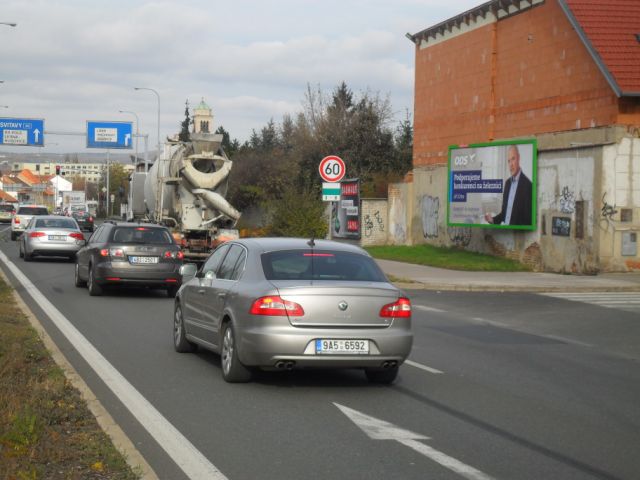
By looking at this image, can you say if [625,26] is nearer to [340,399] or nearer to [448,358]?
[448,358]

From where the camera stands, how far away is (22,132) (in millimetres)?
66812

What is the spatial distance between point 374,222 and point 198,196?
13.2m

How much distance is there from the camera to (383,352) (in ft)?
31.7

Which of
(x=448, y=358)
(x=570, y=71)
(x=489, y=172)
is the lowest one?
(x=448, y=358)

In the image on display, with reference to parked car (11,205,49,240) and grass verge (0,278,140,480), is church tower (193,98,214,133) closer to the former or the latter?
parked car (11,205,49,240)

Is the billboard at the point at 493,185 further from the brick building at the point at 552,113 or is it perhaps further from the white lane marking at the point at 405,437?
the white lane marking at the point at 405,437

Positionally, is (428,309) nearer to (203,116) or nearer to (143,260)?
(143,260)

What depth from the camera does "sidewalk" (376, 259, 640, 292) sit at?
23.8m

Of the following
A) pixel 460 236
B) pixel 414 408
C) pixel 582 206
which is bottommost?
pixel 414 408

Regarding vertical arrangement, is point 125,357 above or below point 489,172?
below

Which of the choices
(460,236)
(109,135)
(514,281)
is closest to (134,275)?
(514,281)

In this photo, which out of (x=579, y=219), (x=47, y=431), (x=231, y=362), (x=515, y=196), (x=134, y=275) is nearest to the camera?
(x=47, y=431)

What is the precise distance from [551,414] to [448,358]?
3698mm

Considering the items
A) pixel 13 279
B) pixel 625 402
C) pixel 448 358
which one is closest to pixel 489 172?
pixel 13 279
